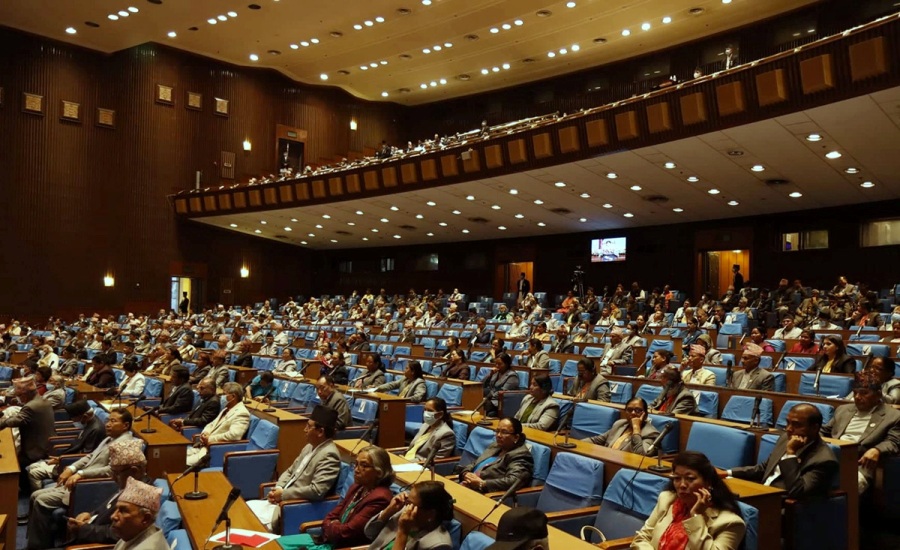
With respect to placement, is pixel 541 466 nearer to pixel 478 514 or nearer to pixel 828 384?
pixel 478 514

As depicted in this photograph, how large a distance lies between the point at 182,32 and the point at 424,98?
27.8 feet

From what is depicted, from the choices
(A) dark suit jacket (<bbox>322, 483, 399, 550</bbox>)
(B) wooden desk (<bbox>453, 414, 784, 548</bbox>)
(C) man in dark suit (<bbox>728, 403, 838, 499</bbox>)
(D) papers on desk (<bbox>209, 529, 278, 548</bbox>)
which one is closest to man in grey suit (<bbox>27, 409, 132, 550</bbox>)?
(D) papers on desk (<bbox>209, 529, 278, 548</bbox>)

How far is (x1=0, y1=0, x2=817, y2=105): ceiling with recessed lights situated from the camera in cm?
1747

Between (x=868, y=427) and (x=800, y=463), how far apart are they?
1.13 meters

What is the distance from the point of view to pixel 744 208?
15.4 m

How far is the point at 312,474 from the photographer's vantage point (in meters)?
4.24

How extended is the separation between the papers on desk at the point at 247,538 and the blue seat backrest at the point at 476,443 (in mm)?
1903

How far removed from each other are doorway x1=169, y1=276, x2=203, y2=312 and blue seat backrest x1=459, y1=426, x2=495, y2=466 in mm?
19240

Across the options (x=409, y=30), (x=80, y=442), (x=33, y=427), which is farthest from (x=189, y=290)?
(x=80, y=442)

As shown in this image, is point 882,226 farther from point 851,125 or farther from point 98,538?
point 98,538

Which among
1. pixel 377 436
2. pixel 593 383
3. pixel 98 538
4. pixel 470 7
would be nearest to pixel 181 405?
pixel 377 436

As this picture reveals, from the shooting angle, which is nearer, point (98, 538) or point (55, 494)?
point (98, 538)

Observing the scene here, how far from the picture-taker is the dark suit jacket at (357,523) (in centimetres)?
344

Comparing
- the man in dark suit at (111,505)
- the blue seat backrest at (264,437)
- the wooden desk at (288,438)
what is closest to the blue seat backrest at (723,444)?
the wooden desk at (288,438)
